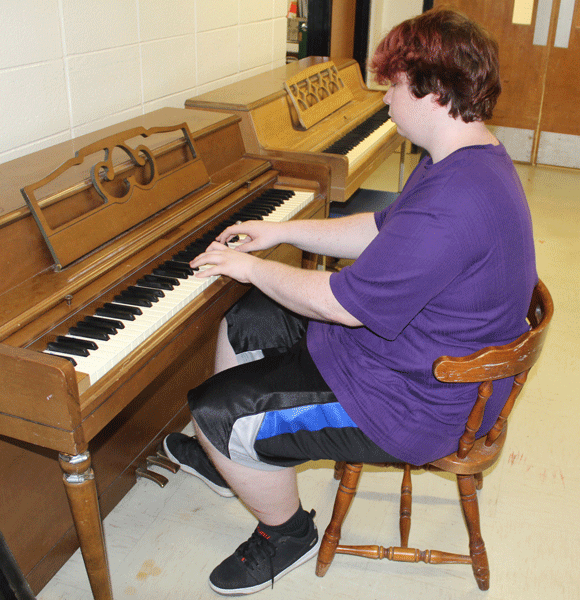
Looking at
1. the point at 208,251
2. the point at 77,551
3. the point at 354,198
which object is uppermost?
the point at 208,251

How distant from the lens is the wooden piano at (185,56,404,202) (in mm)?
2504

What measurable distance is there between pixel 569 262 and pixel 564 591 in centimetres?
250

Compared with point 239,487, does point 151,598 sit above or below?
below

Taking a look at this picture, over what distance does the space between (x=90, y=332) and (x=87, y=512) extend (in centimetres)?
38

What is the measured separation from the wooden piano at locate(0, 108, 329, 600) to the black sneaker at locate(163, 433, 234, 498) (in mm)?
91

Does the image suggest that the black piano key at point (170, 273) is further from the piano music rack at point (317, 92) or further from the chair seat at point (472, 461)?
the piano music rack at point (317, 92)

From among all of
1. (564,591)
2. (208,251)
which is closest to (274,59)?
(208,251)

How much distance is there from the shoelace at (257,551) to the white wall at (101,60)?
4.38 feet

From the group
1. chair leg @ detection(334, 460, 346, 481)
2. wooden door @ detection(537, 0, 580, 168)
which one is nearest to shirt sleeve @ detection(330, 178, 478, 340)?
chair leg @ detection(334, 460, 346, 481)

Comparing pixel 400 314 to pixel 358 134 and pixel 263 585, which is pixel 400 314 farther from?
pixel 358 134

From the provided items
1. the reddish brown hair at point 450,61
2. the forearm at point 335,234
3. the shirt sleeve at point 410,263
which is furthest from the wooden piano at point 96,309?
the reddish brown hair at point 450,61

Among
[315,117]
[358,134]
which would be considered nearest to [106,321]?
[315,117]

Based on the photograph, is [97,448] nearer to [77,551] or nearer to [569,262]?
[77,551]

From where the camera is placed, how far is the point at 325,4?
4.50 meters
